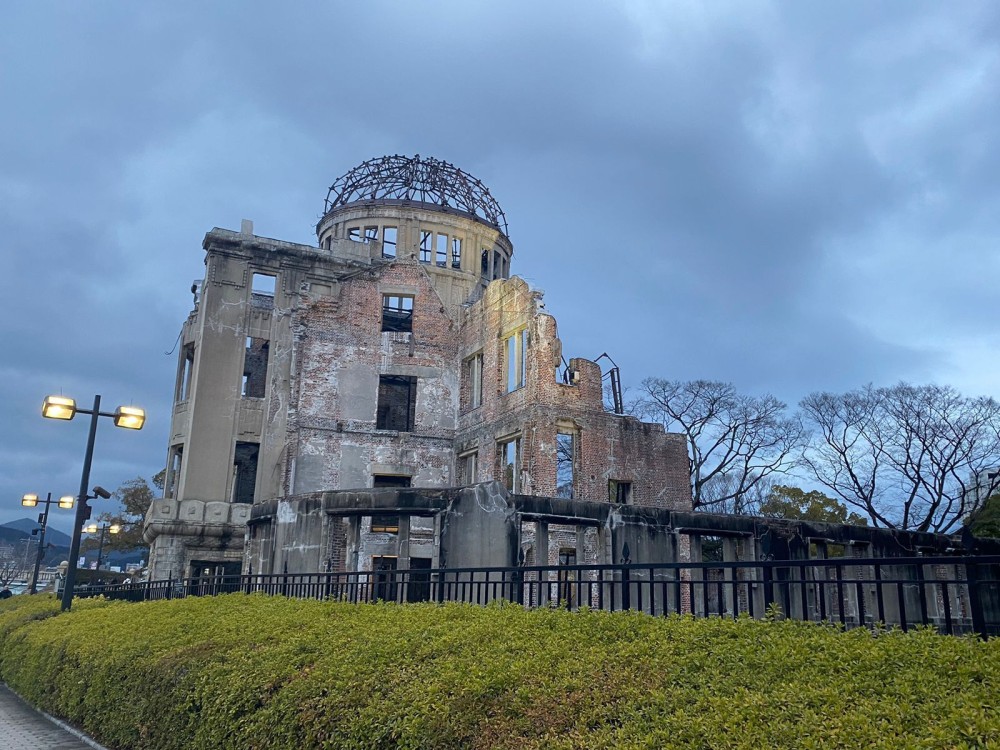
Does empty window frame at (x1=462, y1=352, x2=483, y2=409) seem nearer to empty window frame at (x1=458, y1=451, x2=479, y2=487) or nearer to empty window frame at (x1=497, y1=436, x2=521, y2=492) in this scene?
empty window frame at (x1=458, y1=451, x2=479, y2=487)

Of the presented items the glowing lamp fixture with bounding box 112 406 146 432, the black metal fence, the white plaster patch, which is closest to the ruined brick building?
the white plaster patch

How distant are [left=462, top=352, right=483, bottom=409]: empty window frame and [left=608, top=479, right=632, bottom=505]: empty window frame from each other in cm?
601

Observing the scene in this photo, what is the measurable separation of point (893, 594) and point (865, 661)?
63.4 feet

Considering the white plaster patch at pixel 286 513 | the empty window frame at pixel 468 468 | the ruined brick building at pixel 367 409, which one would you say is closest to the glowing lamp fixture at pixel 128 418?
the white plaster patch at pixel 286 513

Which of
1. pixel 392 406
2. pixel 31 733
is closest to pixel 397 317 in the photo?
pixel 392 406

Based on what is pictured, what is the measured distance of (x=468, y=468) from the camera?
3141 cm

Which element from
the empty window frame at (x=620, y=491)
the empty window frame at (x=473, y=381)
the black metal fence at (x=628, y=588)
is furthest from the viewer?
the empty window frame at (x=473, y=381)

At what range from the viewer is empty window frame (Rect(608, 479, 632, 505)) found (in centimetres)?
2823

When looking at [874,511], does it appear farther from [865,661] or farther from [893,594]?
[865,661]

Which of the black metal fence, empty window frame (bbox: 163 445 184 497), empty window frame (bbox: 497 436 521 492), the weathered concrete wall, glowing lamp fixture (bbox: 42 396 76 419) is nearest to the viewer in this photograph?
the black metal fence

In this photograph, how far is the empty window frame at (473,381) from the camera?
1254 inches

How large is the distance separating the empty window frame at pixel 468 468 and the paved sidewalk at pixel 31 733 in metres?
18.5

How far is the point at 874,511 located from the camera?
119 ft

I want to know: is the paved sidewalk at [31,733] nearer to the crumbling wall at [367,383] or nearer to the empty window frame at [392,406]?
the crumbling wall at [367,383]
